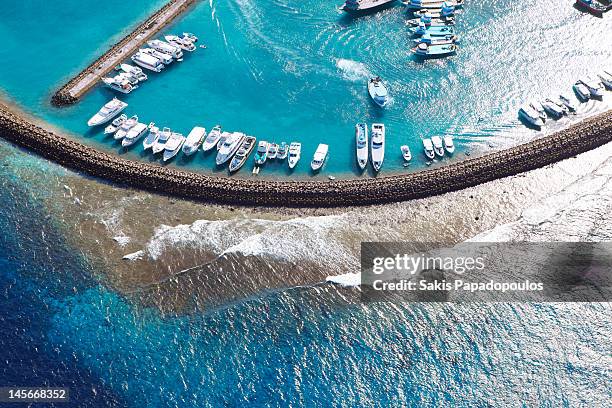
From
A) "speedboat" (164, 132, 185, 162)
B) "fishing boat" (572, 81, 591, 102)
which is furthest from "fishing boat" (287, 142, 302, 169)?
"fishing boat" (572, 81, 591, 102)

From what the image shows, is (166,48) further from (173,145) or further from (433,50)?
(433,50)

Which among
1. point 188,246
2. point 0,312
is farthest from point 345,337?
point 0,312

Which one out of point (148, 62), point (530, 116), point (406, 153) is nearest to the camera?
point (406, 153)

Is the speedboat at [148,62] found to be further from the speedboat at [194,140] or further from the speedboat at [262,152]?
the speedboat at [262,152]

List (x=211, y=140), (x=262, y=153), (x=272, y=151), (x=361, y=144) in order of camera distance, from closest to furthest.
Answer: (x=272, y=151), (x=262, y=153), (x=361, y=144), (x=211, y=140)

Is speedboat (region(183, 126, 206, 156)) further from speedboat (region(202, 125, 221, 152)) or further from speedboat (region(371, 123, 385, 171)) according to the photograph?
speedboat (region(371, 123, 385, 171))

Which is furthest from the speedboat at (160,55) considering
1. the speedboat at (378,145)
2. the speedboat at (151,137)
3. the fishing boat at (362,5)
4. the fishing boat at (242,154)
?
the speedboat at (378,145)

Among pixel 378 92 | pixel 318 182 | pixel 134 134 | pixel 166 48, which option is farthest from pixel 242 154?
pixel 166 48
